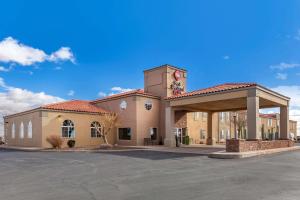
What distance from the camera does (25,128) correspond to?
32.8 m

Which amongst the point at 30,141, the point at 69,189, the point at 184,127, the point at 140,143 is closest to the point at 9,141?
the point at 30,141

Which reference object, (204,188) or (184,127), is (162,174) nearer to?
(204,188)

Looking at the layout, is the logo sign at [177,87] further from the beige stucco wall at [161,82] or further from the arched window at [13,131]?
the arched window at [13,131]

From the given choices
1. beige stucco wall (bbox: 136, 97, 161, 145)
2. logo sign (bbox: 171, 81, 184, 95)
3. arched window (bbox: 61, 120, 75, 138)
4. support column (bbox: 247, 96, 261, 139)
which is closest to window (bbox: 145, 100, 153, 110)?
beige stucco wall (bbox: 136, 97, 161, 145)

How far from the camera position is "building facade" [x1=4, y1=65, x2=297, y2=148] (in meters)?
29.7

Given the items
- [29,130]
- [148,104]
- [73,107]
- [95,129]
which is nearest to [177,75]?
[148,104]

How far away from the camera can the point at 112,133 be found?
1342 inches

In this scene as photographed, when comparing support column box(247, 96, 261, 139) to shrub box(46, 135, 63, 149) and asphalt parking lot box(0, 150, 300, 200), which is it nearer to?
asphalt parking lot box(0, 150, 300, 200)

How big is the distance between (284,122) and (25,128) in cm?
2729

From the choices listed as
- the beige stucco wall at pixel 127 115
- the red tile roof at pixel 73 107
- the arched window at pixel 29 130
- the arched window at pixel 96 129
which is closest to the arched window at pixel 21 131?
the arched window at pixel 29 130

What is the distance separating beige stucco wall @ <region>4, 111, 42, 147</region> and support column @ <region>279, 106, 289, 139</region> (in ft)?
75.8

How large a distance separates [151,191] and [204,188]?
1.57 metres

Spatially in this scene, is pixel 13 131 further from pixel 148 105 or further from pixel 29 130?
pixel 148 105

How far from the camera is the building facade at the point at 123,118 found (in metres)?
29.7
